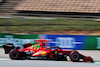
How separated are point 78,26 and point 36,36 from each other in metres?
4.95

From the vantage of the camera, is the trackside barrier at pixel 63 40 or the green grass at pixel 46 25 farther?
the green grass at pixel 46 25

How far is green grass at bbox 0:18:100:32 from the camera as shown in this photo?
563 inches

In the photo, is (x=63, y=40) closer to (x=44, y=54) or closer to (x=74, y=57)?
(x=74, y=57)

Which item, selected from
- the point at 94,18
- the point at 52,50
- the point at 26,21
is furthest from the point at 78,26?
the point at 52,50

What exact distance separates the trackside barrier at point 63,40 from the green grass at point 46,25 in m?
2.79

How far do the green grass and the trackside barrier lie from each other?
279 centimetres

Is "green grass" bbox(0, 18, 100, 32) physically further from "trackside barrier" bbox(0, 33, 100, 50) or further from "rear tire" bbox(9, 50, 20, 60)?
"rear tire" bbox(9, 50, 20, 60)

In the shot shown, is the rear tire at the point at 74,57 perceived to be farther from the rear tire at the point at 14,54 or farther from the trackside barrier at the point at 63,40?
the trackside barrier at the point at 63,40

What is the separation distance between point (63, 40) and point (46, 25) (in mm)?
4455

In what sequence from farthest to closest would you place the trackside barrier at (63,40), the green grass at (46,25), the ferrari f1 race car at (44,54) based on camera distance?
the green grass at (46,25), the trackside barrier at (63,40), the ferrari f1 race car at (44,54)

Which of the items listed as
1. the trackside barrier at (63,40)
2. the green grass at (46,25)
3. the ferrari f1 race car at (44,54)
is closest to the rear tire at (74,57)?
the ferrari f1 race car at (44,54)

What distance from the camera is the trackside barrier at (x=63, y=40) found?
11.0 meters

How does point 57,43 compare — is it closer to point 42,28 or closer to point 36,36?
point 36,36

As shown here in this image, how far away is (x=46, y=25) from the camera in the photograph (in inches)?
600
